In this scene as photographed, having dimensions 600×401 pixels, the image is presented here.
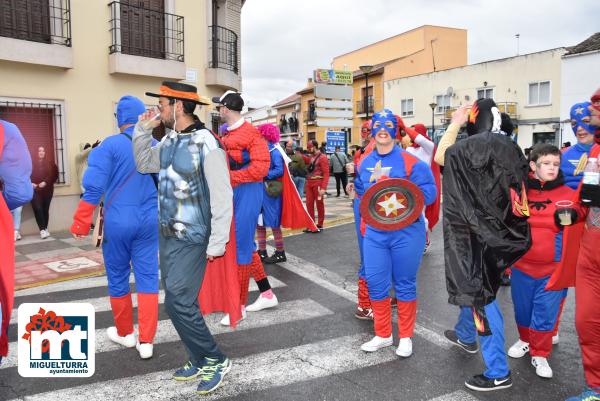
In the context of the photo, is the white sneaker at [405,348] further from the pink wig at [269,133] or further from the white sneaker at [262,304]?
the pink wig at [269,133]

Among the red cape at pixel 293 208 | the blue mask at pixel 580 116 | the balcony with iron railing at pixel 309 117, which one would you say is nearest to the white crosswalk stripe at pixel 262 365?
the red cape at pixel 293 208

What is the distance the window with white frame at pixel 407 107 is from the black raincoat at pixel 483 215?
3742cm

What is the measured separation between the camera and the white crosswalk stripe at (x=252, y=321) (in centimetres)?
440

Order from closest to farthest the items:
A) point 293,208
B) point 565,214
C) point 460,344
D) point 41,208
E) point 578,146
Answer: point 565,214 → point 460,344 → point 578,146 → point 293,208 → point 41,208

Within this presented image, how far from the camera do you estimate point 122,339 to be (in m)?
4.37

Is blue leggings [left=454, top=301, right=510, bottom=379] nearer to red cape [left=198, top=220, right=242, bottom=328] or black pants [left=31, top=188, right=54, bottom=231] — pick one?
red cape [left=198, top=220, right=242, bottom=328]

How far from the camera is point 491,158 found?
347 centimetres

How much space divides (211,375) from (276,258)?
4.22 meters

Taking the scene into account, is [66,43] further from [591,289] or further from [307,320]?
[591,289]

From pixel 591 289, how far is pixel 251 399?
2.34 meters

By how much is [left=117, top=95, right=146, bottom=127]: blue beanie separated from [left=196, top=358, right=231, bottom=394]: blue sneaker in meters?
2.07

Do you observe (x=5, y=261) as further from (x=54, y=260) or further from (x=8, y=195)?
(x=54, y=260)

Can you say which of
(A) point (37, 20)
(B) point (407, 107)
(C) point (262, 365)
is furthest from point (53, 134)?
(B) point (407, 107)

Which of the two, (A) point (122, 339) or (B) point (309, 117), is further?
(B) point (309, 117)
